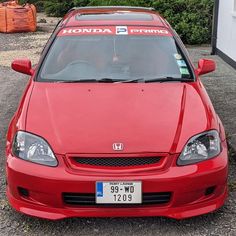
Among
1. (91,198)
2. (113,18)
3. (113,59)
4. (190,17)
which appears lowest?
(190,17)

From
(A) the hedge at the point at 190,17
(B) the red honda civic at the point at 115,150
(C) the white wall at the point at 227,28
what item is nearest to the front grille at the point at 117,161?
(B) the red honda civic at the point at 115,150

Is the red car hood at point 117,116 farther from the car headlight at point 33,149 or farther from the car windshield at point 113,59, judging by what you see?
the car windshield at point 113,59

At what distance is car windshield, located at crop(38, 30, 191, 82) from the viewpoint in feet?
15.1

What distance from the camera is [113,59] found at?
478 centimetres

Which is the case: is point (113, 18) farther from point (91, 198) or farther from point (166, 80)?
point (91, 198)

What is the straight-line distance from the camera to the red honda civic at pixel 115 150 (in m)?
3.46

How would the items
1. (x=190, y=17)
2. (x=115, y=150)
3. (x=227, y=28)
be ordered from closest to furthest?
(x=115, y=150) < (x=227, y=28) < (x=190, y=17)

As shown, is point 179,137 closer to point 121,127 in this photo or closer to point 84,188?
→ point 121,127

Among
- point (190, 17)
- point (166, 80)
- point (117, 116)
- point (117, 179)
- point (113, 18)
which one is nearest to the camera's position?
point (117, 179)

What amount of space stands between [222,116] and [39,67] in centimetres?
282

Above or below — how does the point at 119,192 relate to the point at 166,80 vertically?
below

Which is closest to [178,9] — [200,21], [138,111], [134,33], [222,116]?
[200,21]

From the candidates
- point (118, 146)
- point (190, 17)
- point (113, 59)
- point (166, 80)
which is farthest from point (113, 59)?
point (190, 17)

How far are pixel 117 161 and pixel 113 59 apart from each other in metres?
1.54
